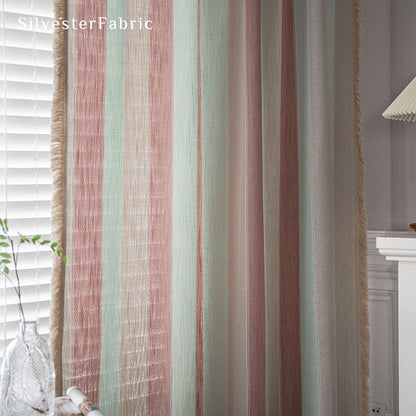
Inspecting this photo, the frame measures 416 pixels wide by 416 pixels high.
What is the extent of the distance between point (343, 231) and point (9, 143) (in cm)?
100

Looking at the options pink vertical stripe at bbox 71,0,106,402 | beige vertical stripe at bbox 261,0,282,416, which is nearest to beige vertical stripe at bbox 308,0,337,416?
beige vertical stripe at bbox 261,0,282,416

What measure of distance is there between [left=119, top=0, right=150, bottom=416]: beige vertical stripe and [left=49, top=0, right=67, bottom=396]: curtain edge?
0.15 metres

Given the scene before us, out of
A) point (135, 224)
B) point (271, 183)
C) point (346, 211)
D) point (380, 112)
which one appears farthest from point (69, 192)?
point (380, 112)

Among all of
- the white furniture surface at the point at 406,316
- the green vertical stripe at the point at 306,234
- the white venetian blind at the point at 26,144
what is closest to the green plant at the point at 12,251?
the white venetian blind at the point at 26,144

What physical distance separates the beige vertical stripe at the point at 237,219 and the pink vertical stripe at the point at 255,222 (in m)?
0.02

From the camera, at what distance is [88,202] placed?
3.87ft

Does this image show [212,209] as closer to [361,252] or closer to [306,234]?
[306,234]

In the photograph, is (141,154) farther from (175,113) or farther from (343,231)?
(343,231)

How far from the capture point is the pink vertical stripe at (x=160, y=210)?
4.13 feet

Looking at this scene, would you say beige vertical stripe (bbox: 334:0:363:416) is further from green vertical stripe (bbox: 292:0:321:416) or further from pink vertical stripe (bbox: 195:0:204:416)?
pink vertical stripe (bbox: 195:0:204:416)

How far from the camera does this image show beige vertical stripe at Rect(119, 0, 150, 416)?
122 centimetres

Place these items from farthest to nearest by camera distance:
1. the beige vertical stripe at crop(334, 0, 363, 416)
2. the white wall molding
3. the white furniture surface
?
the white wall molding, the beige vertical stripe at crop(334, 0, 363, 416), the white furniture surface

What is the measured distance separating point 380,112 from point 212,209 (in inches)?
35.6

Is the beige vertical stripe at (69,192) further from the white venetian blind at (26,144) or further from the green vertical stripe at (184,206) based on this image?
the green vertical stripe at (184,206)
